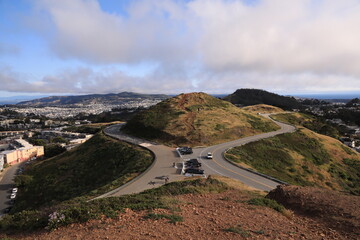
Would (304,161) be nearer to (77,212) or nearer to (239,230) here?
(239,230)

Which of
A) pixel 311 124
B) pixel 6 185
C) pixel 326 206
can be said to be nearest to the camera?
pixel 326 206

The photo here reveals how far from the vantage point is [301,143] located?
38.9 m

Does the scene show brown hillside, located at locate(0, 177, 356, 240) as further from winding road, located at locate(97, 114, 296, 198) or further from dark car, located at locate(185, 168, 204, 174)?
dark car, located at locate(185, 168, 204, 174)

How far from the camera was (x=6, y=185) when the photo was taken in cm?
3934

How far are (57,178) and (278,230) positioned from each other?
95.0ft

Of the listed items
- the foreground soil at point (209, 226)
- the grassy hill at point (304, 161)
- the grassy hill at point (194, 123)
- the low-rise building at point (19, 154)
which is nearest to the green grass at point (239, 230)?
the foreground soil at point (209, 226)

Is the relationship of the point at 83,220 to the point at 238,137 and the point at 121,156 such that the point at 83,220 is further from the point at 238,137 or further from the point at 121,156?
the point at 238,137

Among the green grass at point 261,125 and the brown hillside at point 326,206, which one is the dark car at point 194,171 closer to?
the brown hillside at point 326,206

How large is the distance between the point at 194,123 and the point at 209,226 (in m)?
31.6

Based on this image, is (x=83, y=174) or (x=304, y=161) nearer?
(x=83, y=174)

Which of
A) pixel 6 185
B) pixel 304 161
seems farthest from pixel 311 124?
pixel 6 185

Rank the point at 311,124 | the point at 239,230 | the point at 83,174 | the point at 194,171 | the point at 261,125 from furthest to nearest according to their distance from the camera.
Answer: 1. the point at 311,124
2. the point at 261,125
3. the point at 83,174
4. the point at 194,171
5. the point at 239,230

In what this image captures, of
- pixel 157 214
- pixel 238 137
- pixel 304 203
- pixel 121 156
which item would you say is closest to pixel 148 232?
pixel 157 214

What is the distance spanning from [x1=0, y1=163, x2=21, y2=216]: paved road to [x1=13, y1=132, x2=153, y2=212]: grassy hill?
205 centimetres
